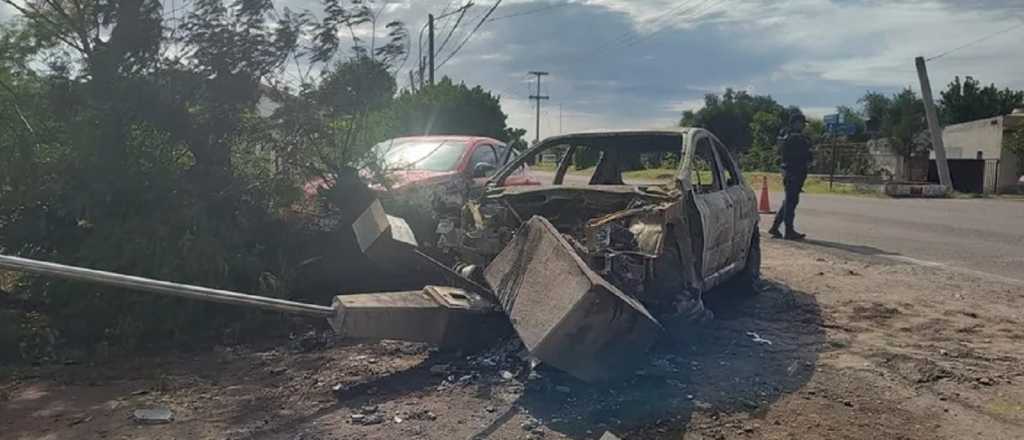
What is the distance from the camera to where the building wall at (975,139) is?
36750mm

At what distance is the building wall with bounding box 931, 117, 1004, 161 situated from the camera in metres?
36.8

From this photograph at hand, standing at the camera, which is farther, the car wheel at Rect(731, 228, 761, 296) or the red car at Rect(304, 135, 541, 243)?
the car wheel at Rect(731, 228, 761, 296)

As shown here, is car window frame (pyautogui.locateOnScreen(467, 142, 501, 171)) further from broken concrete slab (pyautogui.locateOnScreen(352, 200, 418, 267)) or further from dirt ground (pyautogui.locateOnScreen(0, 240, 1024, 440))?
dirt ground (pyautogui.locateOnScreen(0, 240, 1024, 440))

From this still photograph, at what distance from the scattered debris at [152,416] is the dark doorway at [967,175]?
3641 cm

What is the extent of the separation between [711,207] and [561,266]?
2224mm

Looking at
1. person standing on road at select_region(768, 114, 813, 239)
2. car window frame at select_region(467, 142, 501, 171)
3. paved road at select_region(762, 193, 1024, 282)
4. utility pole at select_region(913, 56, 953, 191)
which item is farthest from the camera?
utility pole at select_region(913, 56, 953, 191)

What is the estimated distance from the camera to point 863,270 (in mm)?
9672

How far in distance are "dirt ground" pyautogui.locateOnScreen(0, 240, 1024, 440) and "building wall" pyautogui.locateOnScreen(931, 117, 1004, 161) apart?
3477 cm

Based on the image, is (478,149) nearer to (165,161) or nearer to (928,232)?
(165,161)

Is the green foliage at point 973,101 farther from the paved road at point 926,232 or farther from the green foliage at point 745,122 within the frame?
the paved road at point 926,232

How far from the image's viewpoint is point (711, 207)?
652cm

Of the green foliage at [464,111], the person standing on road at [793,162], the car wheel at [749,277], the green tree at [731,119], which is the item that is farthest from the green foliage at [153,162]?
the green tree at [731,119]

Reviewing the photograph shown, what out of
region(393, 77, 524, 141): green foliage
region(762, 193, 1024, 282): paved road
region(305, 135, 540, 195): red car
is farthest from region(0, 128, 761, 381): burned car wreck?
region(393, 77, 524, 141): green foliage

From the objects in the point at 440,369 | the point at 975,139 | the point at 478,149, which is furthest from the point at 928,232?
the point at 975,139
